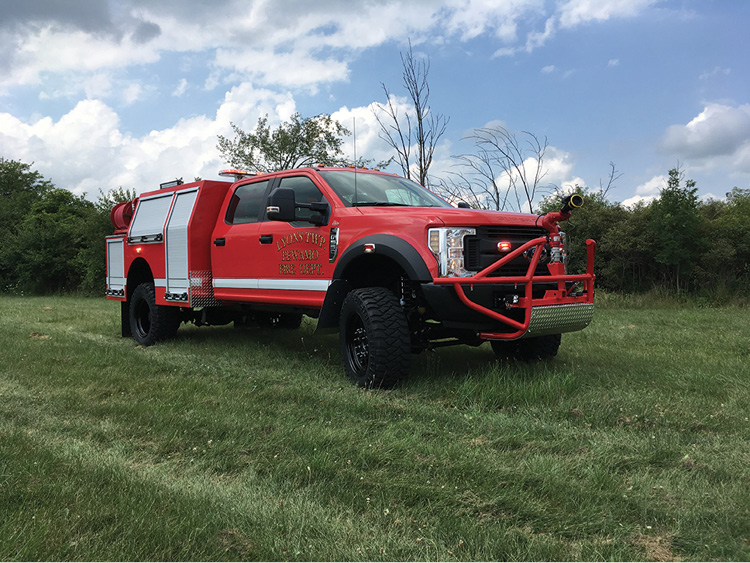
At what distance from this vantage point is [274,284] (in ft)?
20.1

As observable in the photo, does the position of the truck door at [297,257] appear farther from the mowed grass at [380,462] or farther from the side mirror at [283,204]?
the mowed grass at [380,462]

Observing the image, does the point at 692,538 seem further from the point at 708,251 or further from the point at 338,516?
the point at 708,251

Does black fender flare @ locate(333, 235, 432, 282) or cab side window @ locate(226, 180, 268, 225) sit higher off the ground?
cab side window @ locate(226, 180, 268, 225)

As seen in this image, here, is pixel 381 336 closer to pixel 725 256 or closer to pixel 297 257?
pixel 297 257

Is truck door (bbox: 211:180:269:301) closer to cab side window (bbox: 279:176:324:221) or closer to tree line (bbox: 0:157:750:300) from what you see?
cab side window (bbox: 279:176:324:221)

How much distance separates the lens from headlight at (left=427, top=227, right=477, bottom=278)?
4.44 m

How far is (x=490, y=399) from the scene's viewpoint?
14.3ft

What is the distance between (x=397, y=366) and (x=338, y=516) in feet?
7.31

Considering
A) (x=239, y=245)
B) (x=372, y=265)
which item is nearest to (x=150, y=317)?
(x=239, y=245)

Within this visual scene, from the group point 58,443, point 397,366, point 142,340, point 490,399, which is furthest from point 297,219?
point 142,340

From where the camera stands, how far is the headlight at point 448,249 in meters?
4.44

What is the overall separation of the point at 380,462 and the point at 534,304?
2.04 m

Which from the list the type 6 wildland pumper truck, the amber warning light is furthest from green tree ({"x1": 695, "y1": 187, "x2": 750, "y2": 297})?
the amber warning light

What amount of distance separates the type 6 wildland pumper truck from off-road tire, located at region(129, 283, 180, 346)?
0.16ft
